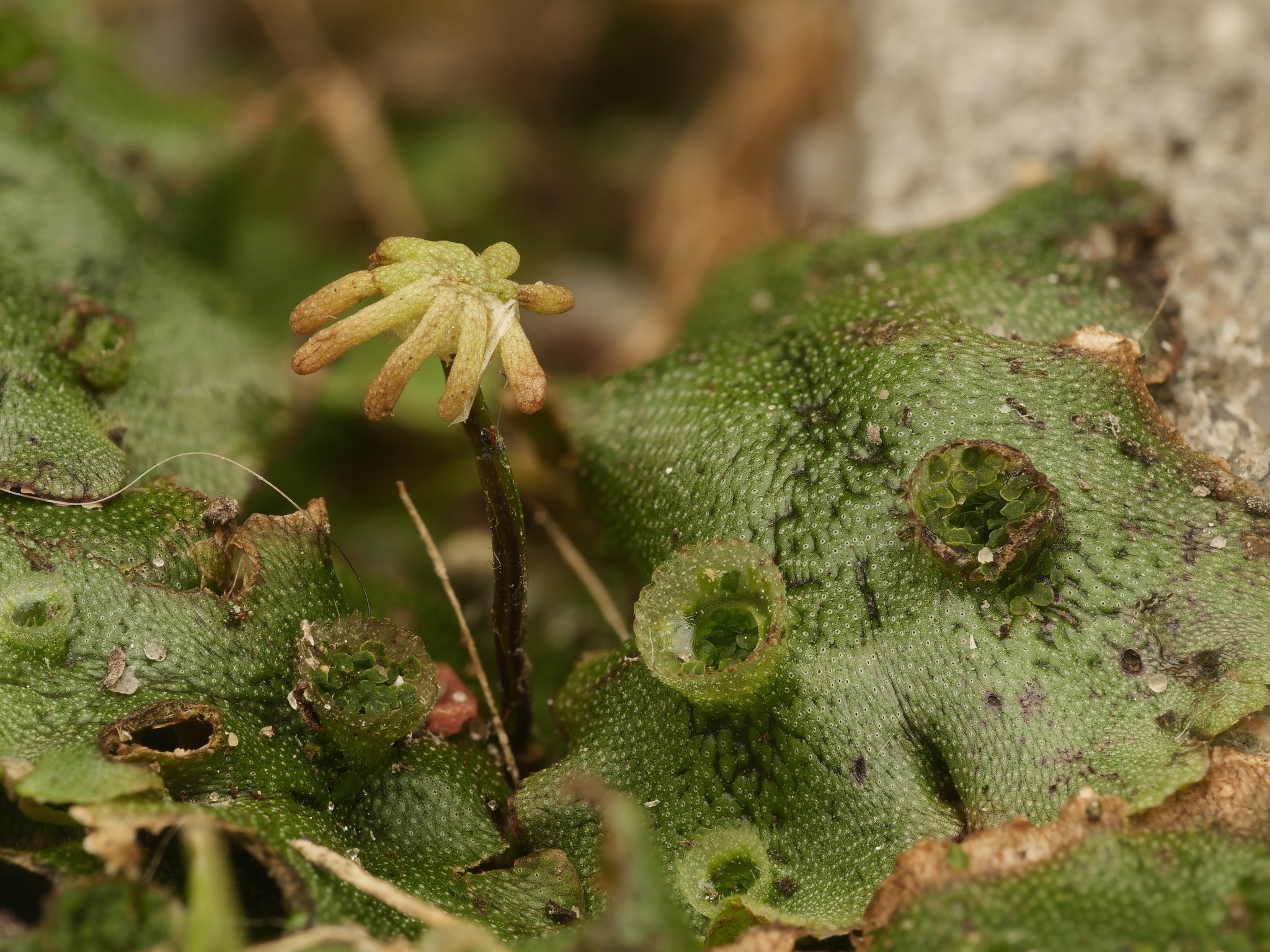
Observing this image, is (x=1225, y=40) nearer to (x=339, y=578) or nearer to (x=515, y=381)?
(x=515, y=381)

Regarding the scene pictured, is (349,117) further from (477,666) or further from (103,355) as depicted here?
(477,666)

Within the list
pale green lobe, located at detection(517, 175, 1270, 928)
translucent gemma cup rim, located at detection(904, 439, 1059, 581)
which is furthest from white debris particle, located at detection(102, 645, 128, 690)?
translucent gemma cup rim, located at detection(904, 439, 1059, 581)

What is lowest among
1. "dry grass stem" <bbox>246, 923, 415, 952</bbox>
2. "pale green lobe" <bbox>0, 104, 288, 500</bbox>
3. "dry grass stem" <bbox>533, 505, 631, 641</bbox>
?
"dry grass stem" <bbox>246, 923, 415, 952</bbox>

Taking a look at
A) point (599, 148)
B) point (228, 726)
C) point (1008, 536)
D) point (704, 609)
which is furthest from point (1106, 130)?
point (228, 726)

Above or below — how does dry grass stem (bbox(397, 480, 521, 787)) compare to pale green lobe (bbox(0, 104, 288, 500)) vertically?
below

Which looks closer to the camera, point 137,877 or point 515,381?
point 137,877

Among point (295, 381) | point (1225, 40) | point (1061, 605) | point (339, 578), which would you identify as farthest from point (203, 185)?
point (1225, 40)

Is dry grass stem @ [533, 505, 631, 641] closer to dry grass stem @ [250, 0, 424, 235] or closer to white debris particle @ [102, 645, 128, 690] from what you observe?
white debris particle @ [102, 645, 128, 690]
